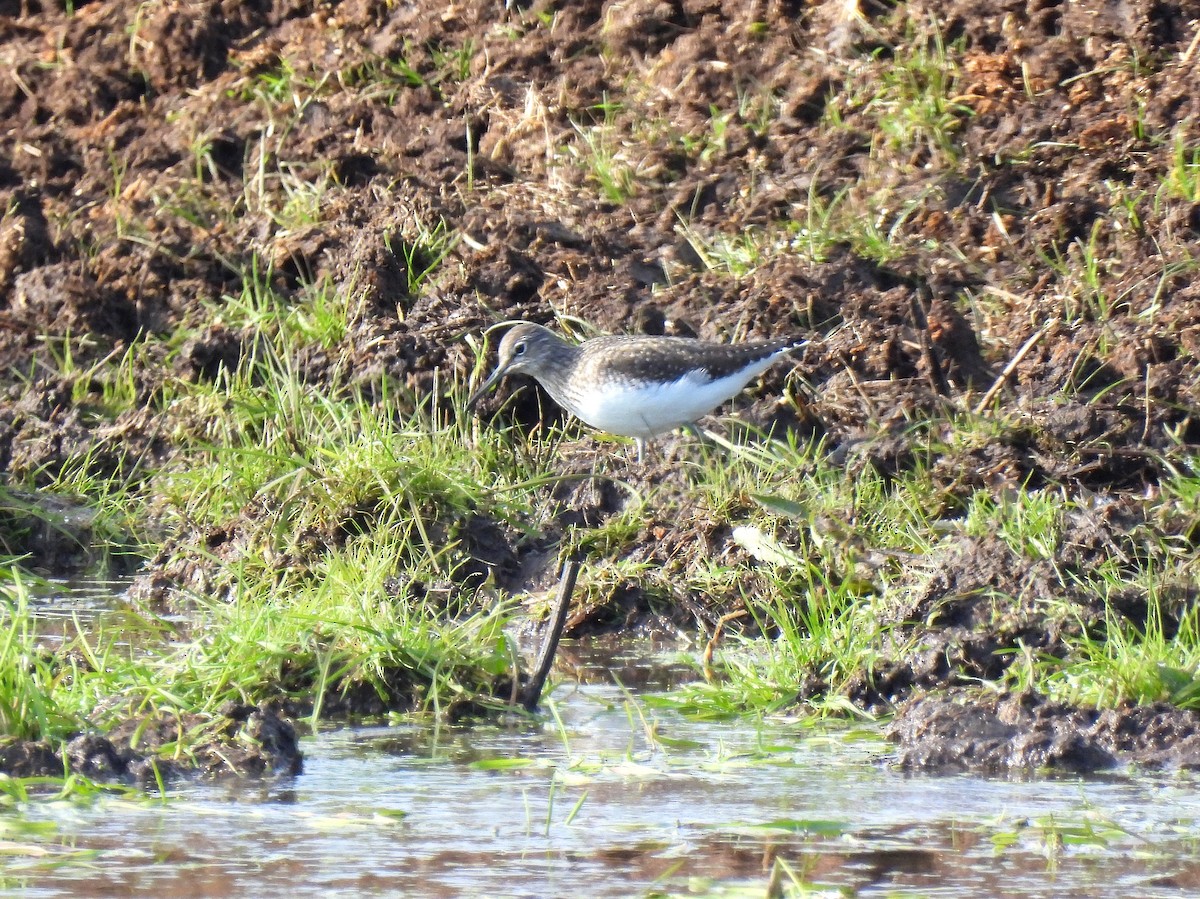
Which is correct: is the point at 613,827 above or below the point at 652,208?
below

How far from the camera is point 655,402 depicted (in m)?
8.05

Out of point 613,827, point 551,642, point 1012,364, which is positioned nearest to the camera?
point 613,827

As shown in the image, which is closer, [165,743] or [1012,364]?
[165,743]

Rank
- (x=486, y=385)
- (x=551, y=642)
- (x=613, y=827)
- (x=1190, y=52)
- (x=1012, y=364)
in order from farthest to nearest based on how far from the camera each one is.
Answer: (x=1190, y=52)
(x=486, y=385)
(x=1012, y=364)
(x=551, y=642)
(x=613, y=827)

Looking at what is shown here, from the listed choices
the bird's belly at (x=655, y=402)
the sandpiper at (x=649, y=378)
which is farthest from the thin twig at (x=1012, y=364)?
the bird's belly at (x=655, y=402)

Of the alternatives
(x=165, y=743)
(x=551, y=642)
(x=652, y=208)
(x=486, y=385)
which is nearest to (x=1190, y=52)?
(x=652, y=208)

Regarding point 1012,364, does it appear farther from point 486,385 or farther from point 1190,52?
point 486,385

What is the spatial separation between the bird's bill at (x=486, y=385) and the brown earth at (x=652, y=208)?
0.78 feet

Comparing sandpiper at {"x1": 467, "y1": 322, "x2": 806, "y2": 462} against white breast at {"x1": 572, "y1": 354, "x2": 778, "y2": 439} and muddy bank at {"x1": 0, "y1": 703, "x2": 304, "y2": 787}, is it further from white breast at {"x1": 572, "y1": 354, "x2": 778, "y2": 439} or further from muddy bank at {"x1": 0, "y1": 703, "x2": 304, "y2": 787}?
muddy bank at {"x1": 0, "y1": 703, "x2": 304, "y2": 787}

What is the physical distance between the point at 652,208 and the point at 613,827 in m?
5.35

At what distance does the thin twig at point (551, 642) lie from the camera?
230 inches

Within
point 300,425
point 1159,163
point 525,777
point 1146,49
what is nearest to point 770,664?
point 525,777

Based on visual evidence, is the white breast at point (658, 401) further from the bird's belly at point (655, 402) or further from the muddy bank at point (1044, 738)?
the muddy bank at point (1044, 738)

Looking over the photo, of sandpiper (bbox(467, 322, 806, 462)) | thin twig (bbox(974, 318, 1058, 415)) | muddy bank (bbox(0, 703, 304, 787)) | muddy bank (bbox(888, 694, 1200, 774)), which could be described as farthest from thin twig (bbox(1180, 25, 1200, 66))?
muddy bank (bbox(0, 703, 304, 787))
